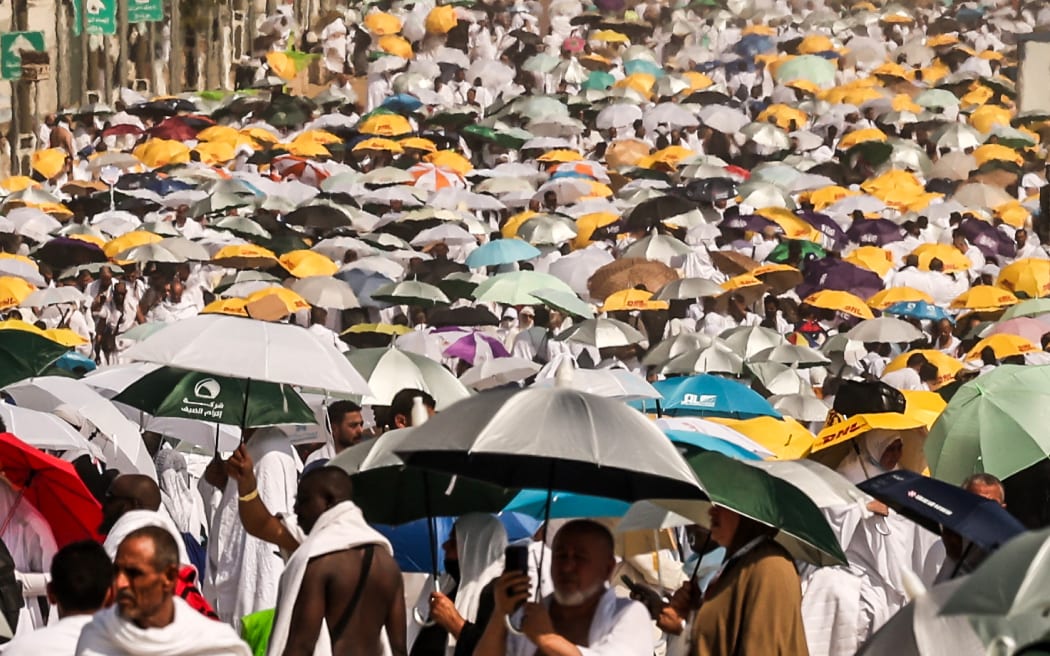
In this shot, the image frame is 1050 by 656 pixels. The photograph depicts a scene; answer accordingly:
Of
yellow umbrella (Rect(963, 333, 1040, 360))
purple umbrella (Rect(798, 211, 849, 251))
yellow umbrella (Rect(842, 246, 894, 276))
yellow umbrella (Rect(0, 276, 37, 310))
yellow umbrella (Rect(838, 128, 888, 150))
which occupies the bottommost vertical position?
yellow umbrella (Rect(838, 128, 888, 150))

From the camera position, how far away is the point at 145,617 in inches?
243

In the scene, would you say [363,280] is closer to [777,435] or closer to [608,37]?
[777,435]

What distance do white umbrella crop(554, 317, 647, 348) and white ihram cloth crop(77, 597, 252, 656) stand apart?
11013 millimetres

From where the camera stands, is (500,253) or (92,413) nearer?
(92,413)

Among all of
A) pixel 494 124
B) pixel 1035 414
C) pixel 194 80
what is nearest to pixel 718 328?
pixel 1035 414

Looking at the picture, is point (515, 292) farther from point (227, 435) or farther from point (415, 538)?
point (415, 538)

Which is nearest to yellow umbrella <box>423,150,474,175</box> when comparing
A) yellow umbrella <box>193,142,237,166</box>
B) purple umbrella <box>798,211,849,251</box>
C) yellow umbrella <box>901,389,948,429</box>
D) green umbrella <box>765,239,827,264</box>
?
yellow umbrella <box>193,142,237,166</box>

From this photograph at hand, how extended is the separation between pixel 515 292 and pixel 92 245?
577cm

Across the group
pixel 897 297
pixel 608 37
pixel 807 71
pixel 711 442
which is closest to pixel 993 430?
pixel 711 442

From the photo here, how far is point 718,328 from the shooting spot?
765 inches

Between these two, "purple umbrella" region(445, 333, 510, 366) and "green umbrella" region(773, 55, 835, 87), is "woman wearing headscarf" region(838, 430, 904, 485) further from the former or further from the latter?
"green umbrella" region(773, 55, 835, 87)

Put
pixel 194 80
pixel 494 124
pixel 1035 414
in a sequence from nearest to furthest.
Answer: pixel 1035 414 < pixel 494 124 < pixel 194 80

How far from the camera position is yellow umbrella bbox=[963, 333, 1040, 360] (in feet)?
52.0

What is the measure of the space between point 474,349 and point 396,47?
86.8ft
